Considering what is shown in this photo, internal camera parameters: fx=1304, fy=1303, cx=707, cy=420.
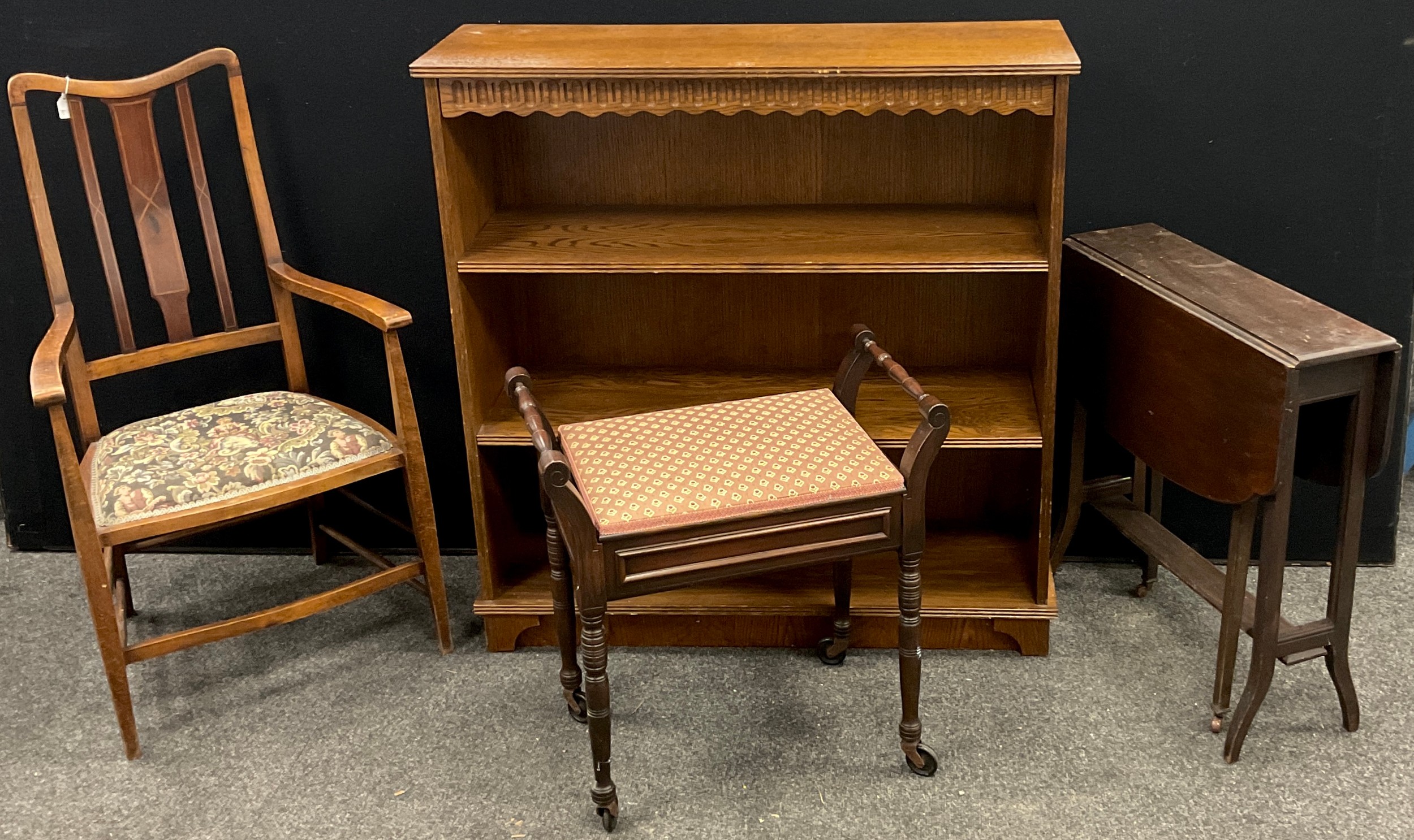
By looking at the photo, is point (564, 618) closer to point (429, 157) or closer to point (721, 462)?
point (721, 462)

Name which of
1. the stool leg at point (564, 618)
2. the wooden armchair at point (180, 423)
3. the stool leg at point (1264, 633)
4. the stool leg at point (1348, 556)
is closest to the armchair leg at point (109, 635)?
the wooden armchair at point (180, 423)

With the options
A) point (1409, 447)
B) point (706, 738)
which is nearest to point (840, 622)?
point (706, 738)

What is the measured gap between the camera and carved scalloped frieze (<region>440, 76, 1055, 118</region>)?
→ 7.39 ft

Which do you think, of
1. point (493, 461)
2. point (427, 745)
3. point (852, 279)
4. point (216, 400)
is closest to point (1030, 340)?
point (852, 279)

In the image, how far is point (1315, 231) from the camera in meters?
2.72

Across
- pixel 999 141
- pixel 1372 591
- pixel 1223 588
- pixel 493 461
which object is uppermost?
pixel 999 141

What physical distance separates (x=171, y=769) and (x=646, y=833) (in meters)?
0.91

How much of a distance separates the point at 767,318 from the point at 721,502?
0.85 m

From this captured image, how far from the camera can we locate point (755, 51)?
2348 millimetres

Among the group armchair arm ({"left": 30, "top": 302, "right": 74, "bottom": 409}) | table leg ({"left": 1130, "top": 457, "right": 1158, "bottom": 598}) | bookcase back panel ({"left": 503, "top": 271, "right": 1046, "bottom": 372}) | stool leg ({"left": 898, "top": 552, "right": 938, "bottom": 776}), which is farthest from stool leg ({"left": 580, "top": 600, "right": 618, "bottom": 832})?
table leg ({"left": 1130, "top": 457, "right": 1158, "bottom": 598})

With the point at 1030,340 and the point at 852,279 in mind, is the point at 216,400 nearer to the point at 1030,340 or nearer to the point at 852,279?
the point at 852,279

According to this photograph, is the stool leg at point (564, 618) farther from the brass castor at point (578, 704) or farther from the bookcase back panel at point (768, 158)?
the bookcase back panel at point (768, 158)

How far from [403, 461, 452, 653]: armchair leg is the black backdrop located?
443mm

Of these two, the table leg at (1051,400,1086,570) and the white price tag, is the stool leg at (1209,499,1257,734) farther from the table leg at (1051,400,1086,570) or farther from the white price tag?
the white price tag
